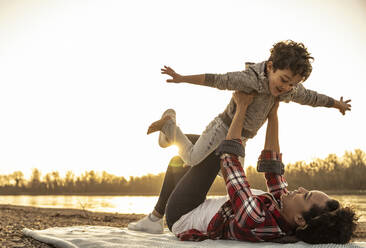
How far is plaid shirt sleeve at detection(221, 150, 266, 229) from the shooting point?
249 centimetres

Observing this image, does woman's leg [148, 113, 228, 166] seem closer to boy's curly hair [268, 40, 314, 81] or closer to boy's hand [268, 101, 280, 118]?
boy's hand [268, 101, 280, 118]

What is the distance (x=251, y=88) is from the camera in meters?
3.52

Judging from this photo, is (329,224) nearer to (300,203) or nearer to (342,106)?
(300,203)

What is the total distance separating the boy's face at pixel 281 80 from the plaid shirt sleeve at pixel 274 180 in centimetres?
65

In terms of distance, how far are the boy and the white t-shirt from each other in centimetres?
46

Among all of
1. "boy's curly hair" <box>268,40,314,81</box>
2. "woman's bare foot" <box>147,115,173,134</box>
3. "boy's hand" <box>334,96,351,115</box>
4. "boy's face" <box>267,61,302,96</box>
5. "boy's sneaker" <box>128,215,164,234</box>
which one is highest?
"boy's curly hair" <box>268,40,314,81</box>

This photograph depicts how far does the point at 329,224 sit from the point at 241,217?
64 cm

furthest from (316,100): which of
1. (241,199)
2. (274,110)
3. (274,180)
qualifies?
(241,199)

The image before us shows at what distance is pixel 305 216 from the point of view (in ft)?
8.18

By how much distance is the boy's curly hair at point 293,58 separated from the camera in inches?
132

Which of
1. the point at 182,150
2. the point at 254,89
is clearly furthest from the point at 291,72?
the point at 182,150

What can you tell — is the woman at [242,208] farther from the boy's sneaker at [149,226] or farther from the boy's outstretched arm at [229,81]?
the boy's outstretched arm at [229,81]

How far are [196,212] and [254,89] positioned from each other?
144 centimetres

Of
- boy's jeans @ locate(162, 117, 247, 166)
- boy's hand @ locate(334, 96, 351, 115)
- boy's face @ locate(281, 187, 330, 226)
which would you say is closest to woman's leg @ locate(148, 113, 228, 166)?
boy's jeans @ locate(162, 117, 247, 166)
